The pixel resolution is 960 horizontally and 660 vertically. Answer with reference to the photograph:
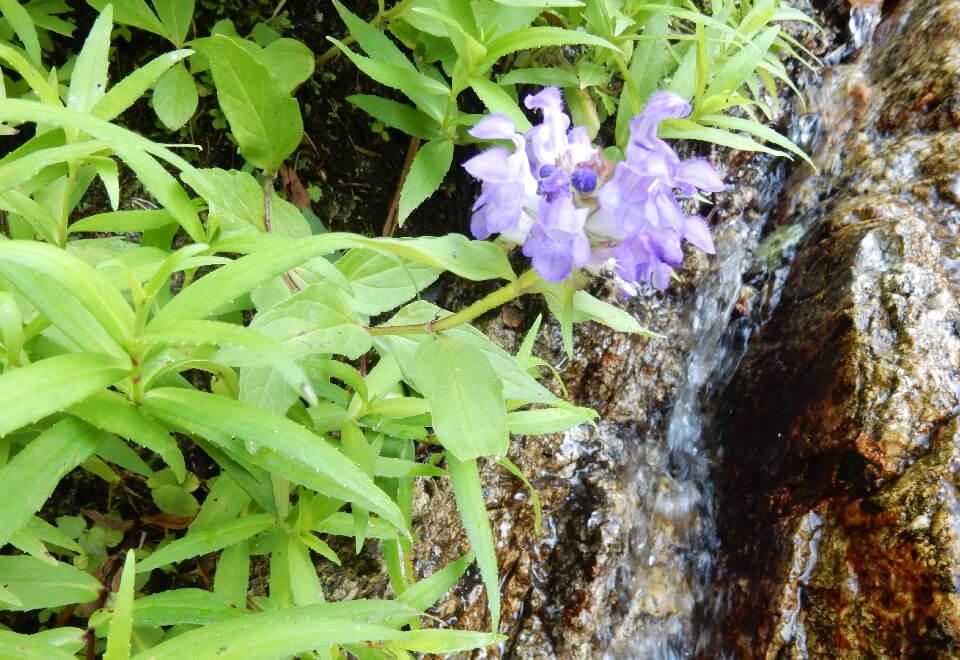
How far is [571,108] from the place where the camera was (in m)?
2.46

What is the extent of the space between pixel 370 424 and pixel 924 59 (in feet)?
11.0

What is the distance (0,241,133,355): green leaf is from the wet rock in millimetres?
2127

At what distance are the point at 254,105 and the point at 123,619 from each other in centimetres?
134

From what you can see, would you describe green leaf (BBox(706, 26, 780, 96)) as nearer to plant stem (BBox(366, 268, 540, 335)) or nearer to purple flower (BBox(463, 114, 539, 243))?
purple flower (BBox(463, 114, 539, 243))

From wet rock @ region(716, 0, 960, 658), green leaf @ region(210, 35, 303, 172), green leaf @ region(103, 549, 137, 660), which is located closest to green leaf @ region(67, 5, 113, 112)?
green leaf @ region(210, 35, 303, 172)

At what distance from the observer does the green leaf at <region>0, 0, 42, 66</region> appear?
1897 millimetres

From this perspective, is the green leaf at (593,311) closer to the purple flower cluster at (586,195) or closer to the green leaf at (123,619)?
the purple flower cluster at (586,195)

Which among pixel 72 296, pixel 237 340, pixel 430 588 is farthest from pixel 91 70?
pixel 430 588

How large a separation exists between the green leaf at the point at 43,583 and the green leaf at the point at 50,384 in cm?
76

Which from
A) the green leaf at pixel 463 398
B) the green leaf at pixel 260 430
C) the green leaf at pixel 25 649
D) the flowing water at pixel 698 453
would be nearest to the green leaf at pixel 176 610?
the green leaf at pixel 25 649

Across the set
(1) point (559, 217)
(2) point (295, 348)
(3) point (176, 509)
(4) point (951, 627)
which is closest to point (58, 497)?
(3) point (176, 509)

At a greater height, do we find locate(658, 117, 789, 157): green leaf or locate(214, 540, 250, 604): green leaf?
locate(658, 117, 789, 157): green leaf

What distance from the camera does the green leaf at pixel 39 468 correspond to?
3.82 feet

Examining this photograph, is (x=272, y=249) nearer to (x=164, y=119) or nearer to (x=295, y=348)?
(x=295, y=348)
